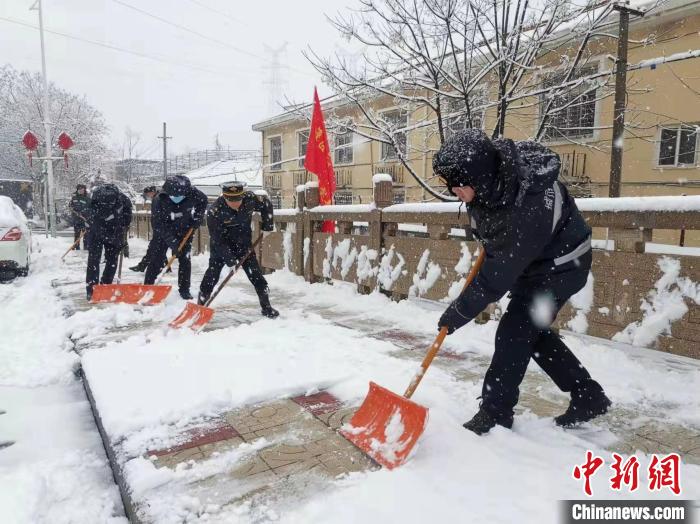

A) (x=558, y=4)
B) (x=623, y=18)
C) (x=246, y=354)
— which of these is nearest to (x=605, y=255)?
(x=246, y=354)

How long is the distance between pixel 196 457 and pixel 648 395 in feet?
9.35

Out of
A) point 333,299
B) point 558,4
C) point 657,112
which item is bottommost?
point 333,299

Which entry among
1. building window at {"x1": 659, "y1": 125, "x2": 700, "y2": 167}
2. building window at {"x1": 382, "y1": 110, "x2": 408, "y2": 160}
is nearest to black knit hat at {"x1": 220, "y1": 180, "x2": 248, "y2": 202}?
building window at {"x1": 382, "y1": 110, "x2": 408, "y2": 160}

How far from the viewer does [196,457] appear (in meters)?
2.34

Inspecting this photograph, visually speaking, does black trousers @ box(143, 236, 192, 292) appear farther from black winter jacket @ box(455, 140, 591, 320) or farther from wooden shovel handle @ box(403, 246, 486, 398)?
black winter jacket @ box(455, 140, 591, 320)

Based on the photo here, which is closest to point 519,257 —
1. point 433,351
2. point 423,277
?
point 433,351

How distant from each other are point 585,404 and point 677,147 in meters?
10.5

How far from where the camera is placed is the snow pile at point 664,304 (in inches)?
131

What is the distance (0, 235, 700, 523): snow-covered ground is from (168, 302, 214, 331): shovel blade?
176 millimetres

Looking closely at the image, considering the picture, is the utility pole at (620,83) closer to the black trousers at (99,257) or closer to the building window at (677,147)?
the building window at (677,147)

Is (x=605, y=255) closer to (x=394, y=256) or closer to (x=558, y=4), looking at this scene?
(x=394, y=256)

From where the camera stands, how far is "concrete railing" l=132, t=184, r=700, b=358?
11.1ft

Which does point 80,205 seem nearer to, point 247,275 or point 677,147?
point 247,275

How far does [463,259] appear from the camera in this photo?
4887mm
